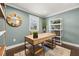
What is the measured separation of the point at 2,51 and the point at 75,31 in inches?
39.9

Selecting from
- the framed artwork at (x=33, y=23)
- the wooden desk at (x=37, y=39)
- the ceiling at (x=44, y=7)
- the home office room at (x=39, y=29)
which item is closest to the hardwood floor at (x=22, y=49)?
the home office room at (x=39, y=29)

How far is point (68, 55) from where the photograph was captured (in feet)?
3.49

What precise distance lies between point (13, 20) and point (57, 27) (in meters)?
0.64

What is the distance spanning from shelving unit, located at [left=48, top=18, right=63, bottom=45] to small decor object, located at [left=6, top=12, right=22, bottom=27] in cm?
46

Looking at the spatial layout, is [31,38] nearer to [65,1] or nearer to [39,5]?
[39,5]

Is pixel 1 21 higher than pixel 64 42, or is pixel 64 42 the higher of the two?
pixel 1 21

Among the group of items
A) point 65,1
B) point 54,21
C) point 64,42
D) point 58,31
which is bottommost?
point 64,42

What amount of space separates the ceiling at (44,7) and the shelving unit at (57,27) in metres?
0.12

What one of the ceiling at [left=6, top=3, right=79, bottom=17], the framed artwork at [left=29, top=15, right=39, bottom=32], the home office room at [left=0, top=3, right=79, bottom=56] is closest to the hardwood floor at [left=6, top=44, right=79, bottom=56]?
the home office room at [left=0, top=3, right=79, bottom=56]

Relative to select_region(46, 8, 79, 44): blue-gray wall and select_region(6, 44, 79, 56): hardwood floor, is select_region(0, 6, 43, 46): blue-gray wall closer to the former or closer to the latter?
select_region(6, 44, 79, 56): hardwood floor

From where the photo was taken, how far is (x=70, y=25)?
1.15 m

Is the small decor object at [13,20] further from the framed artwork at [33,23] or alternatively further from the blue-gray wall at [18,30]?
the framed artwork at [33,23]

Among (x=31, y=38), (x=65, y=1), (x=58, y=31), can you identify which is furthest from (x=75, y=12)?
(x=31, y=38)

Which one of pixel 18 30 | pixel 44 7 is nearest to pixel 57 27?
pixel 44 7
